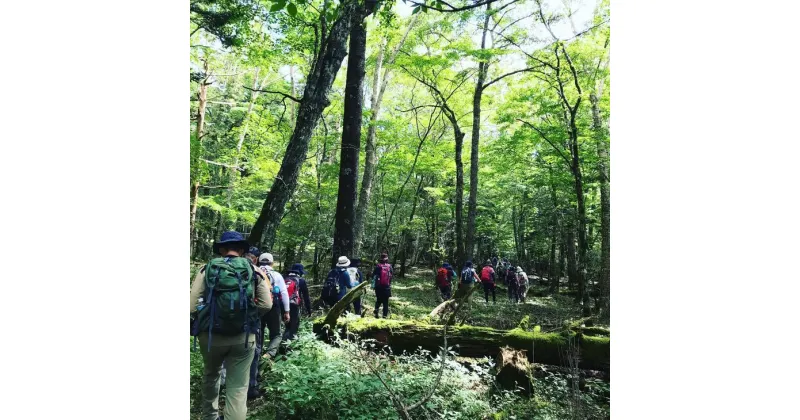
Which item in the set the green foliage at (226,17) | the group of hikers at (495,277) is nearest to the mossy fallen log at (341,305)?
the group of hikers at (495,277)

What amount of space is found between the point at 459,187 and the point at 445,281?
7.33 feet

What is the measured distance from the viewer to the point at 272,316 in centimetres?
367

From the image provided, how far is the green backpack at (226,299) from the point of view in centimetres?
240

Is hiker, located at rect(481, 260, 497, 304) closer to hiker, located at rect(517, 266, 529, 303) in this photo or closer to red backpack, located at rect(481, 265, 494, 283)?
red backpack, located at rect(481, 265, 494, 283)

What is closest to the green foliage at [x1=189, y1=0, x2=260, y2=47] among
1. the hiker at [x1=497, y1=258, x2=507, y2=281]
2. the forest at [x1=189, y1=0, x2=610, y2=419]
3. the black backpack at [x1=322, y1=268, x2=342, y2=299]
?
the forest at [x1=189, y1=0, x2=610, y2=419]

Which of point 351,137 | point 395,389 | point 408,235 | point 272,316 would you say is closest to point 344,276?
point 272,316

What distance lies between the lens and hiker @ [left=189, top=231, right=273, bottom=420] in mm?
2408

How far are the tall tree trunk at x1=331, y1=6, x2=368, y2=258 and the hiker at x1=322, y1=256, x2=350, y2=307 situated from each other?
32 centimetres

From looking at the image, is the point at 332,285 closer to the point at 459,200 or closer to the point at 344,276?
the point at 344,276

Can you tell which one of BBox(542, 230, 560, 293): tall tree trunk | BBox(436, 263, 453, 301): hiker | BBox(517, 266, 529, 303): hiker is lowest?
BBox(436, 263, 453, 301): hiker

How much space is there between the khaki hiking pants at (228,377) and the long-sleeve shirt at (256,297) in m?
0.04

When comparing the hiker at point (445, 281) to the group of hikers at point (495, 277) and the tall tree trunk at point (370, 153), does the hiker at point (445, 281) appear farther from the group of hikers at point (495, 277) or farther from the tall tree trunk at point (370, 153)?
the tall tree trunk at point (370, 153)
